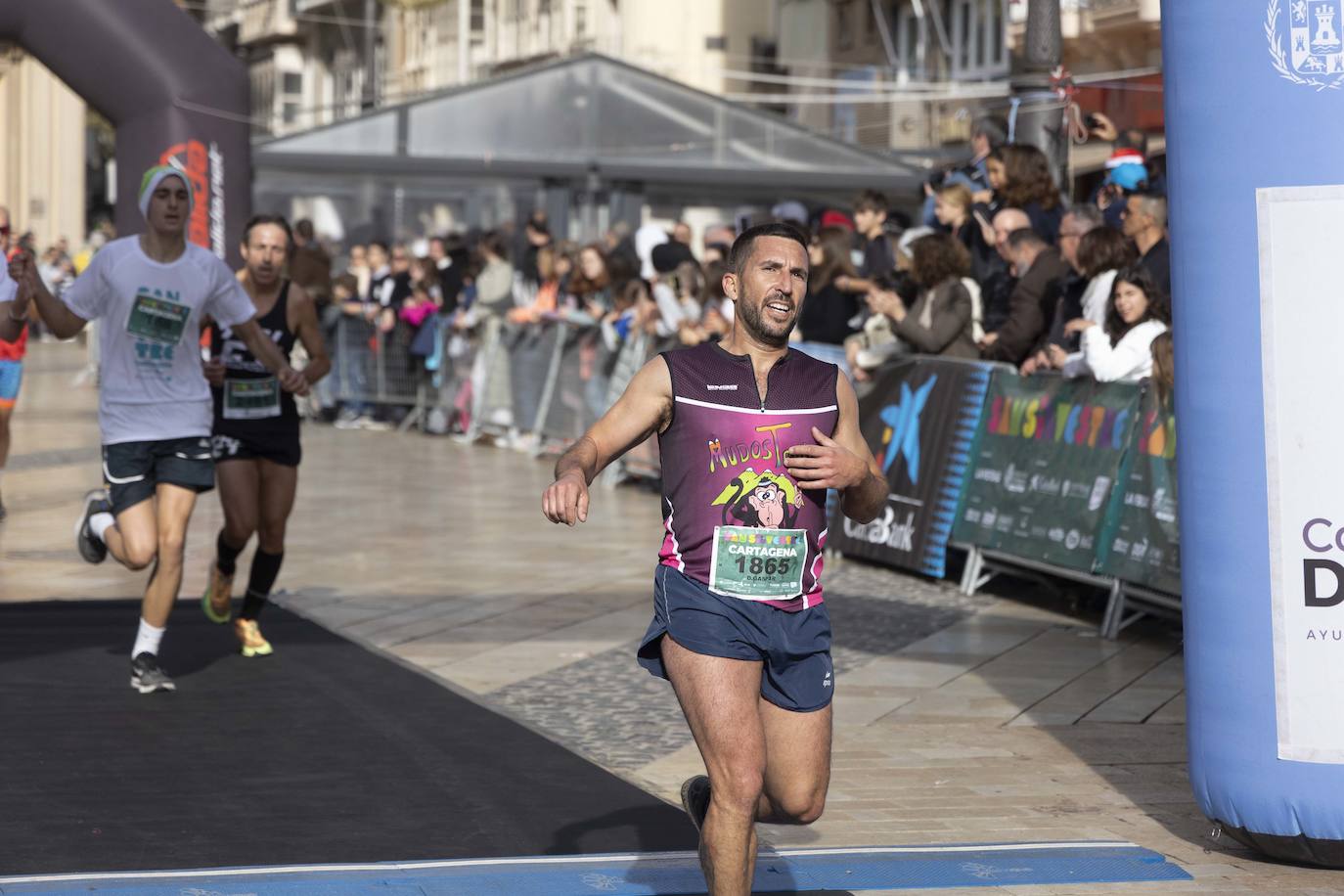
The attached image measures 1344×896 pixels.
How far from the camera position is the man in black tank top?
920 centimetres

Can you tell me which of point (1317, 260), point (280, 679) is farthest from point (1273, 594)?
point (280, 679)

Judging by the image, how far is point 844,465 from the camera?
5.07m

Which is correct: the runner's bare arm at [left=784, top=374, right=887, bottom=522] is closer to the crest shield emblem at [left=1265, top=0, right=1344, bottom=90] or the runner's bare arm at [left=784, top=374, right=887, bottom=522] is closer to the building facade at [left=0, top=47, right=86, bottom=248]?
the crest shield emblem at [left=1265, top=0, right=1344, bottom=90]

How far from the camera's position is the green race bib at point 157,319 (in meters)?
8.34

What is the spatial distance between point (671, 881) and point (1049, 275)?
20.3 ft

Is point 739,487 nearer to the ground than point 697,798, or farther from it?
farther from it

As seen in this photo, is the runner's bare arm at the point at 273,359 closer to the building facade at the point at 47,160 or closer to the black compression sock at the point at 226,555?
the black compression sock at the point at 226,555

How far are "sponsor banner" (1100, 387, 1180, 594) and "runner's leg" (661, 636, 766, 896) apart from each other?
479 centimetres

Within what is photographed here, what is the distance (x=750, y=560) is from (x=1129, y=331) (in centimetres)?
544

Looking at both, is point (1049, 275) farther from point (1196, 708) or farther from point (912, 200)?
point (912, 200)

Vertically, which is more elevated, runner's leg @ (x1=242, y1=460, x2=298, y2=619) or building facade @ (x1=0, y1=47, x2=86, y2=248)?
building facade @ (x1=0, y1=47, x2=86, y2=248)

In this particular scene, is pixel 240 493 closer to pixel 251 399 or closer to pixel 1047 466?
pixel 251 399

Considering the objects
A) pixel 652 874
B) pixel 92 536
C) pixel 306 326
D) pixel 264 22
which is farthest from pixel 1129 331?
pixel 264 22

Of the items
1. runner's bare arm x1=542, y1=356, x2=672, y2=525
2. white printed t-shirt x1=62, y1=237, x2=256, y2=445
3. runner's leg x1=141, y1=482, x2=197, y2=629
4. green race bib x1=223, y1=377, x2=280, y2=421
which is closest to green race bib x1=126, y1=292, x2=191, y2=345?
white printed t-shirt x1=62, y1=237, x2=256, y2=445
